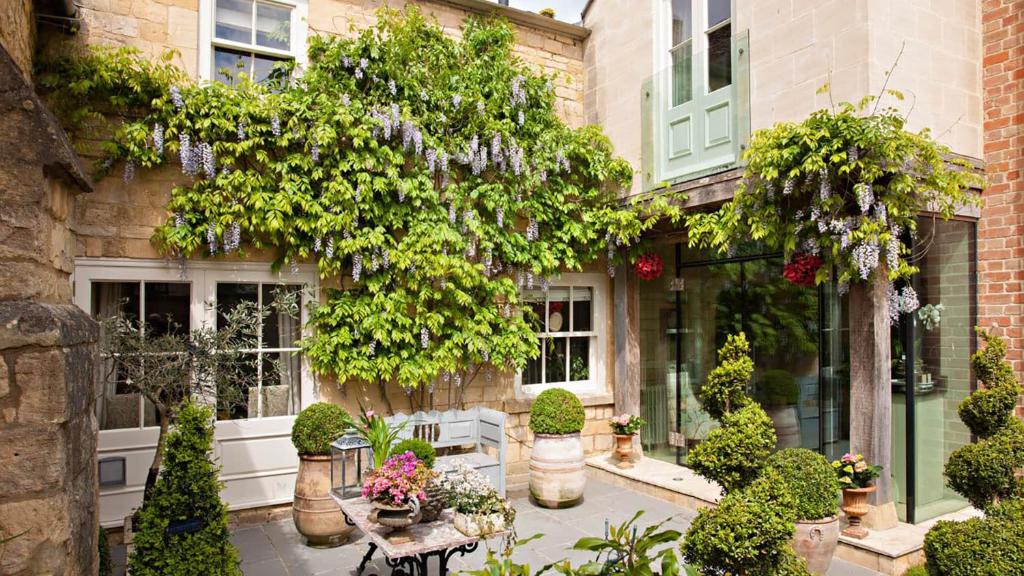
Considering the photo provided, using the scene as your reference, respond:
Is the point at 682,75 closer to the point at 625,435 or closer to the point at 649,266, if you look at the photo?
the point at 649,266

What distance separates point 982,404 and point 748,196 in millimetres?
2266

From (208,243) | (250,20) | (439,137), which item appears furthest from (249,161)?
(439,137)

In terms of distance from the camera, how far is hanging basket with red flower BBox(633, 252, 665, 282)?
22.7 feet

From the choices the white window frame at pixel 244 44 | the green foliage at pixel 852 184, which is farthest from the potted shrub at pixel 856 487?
the white window frame at pixel 244 44

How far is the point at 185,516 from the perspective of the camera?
9.86 ft

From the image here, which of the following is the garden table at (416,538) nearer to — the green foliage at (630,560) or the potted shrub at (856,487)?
the green foliage at (630,560)

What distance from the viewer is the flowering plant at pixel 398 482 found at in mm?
3502

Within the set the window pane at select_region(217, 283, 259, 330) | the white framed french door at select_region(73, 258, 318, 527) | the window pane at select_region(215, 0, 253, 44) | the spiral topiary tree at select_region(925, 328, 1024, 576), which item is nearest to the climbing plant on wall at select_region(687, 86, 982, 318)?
the spiral topiary tree at select_region(925, 328, 1024, 576)

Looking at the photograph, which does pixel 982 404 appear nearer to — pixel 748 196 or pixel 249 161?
pixel 748 196

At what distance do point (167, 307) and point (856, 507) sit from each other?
5.67 metres

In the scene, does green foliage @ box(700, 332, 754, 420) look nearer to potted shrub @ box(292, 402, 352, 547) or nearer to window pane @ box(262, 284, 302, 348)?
potted shrub @ box(292, 402, 352, 547)

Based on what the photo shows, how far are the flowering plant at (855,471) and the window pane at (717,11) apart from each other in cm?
399

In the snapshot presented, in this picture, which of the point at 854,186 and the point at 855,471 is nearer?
the point at 854,186

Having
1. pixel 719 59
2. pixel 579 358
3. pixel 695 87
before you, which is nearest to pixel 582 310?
pixel 579 358
